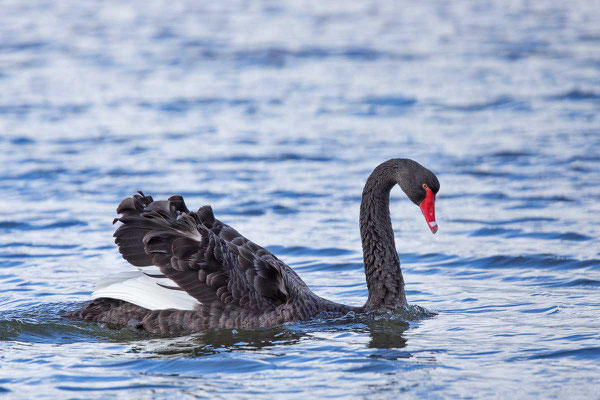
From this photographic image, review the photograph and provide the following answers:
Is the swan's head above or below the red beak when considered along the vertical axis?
above

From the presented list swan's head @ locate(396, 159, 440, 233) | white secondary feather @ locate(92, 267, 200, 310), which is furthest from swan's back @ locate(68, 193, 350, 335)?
swan's head @ locate(396, 159, 440, 233)

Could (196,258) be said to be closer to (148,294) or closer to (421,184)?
(148,294)

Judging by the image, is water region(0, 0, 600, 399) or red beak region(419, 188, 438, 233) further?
red beak region(419, 188, 438, 233)

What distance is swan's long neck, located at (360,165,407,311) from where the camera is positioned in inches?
320

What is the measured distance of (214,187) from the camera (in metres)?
12.9

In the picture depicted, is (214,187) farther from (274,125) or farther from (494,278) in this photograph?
(494,278)

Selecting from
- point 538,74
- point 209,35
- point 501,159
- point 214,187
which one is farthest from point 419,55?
point 214,187

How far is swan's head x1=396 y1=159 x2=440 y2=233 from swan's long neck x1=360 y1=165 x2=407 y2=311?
172 mm

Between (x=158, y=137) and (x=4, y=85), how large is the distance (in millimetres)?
5230

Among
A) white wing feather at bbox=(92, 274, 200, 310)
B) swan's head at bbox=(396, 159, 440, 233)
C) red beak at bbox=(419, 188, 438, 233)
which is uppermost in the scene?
swan's head at bbox=(396, 159, 440, 233)

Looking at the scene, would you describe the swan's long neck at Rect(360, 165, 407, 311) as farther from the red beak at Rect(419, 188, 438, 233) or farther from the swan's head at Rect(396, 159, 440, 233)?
the red beak at Rect(419, 188, 438, 233)

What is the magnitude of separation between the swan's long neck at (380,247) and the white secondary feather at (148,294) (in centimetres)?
152

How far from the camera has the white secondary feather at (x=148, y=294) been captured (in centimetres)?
748

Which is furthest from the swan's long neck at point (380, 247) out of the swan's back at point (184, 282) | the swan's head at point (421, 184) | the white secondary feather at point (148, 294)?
the white secondary feather at point (148, 294)
